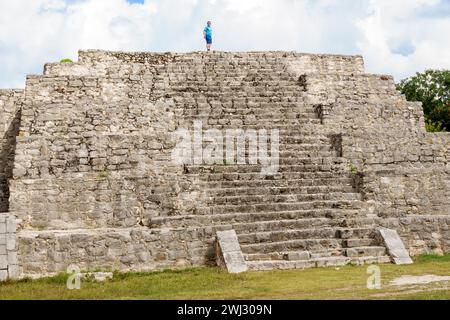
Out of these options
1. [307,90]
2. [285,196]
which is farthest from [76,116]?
[307,90]

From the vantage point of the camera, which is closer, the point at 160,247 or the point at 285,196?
the point at 160,247

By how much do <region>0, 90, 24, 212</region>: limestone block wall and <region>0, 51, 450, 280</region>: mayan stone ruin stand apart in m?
0.04

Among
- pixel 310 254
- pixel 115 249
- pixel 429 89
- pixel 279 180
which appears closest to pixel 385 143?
pixel 279 180

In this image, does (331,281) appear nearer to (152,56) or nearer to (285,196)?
(285,196)

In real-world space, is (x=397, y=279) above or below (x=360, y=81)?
below

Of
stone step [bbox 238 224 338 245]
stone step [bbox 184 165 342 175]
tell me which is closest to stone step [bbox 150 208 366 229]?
stone step [bbox 238 224 338 245]

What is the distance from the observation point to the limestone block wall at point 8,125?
1433 cm

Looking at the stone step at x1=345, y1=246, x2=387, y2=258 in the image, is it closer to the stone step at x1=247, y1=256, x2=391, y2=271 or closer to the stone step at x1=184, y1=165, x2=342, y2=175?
the stone step at x1=247, y1=256, x2=391, y2=271

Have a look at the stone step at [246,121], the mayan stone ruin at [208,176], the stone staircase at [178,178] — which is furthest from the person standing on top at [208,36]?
the stone step at [246,121]

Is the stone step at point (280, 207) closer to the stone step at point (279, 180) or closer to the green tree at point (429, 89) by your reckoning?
the stone step at point (279, 180)

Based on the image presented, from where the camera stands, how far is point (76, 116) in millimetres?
13062
